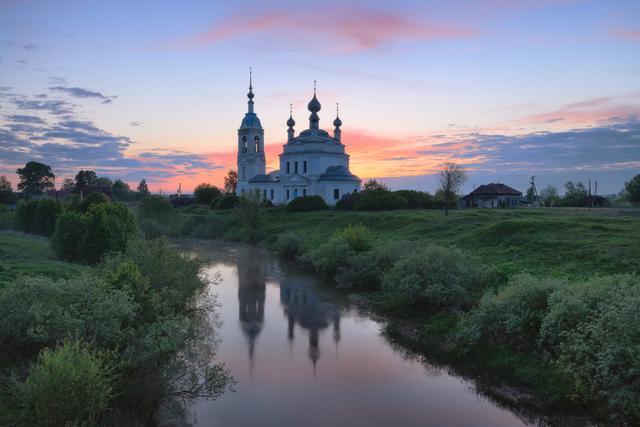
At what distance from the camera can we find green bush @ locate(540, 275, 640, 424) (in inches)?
452

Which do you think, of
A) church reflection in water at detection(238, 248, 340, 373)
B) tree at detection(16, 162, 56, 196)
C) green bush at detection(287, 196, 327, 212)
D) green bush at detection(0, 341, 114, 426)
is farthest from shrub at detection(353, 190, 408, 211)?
tree at detection(16, 162, 56, 196)

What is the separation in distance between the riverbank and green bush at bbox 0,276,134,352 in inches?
420

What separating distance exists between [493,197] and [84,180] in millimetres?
77610

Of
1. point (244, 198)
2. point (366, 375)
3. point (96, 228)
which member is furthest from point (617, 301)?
point (244, 198)

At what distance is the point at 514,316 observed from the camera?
15.9m

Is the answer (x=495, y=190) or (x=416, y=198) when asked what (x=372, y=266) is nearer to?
(x=416, y=198)

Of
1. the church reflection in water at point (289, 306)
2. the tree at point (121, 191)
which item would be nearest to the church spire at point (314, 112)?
the church reflection in water at point (289, 306)

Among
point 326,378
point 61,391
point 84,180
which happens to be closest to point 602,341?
point 326,378

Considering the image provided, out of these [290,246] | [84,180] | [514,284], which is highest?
[84,180]

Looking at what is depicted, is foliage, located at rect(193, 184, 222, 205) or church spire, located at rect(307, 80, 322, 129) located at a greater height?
church spire, located at rect(307, 80, 322, 129)

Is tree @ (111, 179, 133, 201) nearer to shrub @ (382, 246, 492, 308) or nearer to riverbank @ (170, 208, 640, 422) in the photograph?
riverbank @ (170, 208, 640, 422)

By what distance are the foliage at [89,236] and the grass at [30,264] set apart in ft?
3.53

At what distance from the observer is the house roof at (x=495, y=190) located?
2530 inches

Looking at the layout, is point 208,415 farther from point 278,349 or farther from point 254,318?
point 254,318
